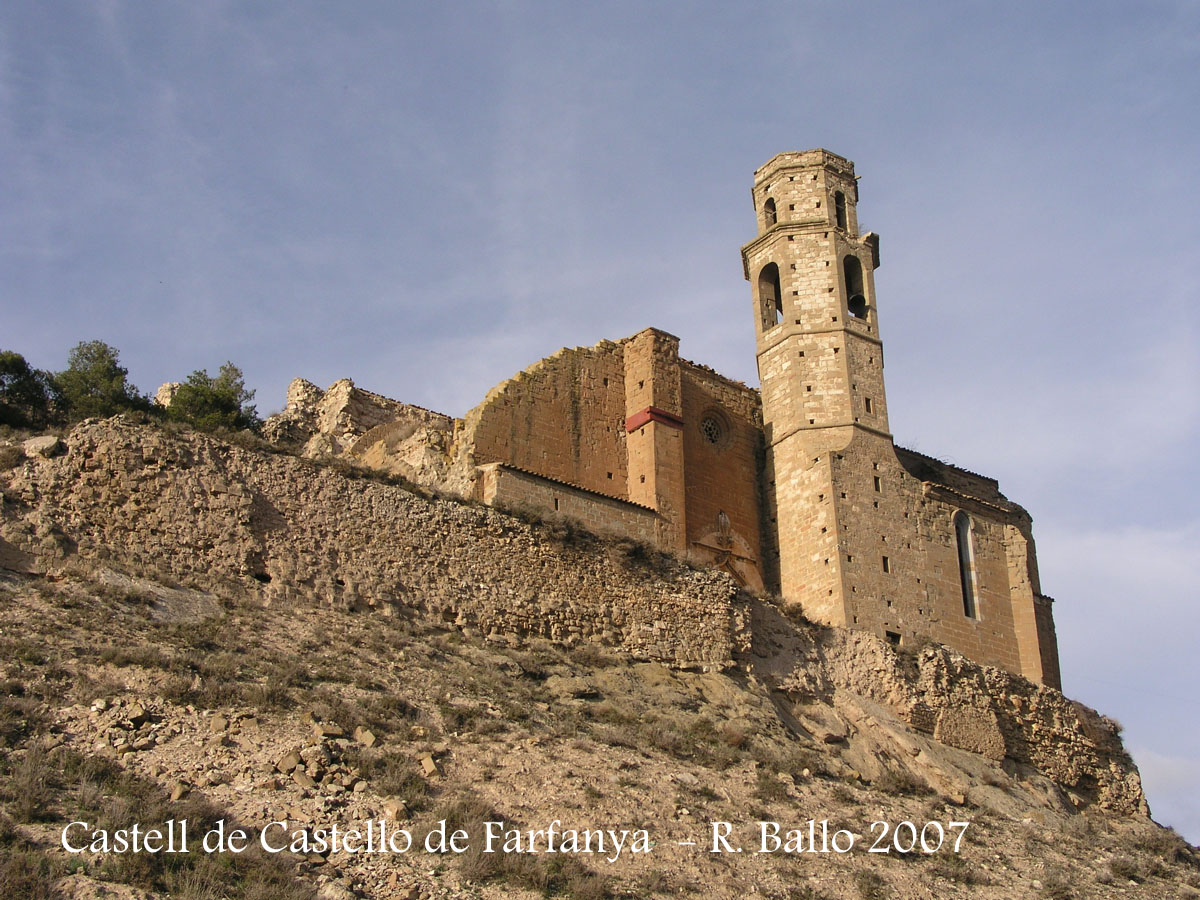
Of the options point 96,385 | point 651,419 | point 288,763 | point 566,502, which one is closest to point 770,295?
point 651,419

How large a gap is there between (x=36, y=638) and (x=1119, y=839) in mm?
16983

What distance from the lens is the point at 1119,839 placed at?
2186 cm

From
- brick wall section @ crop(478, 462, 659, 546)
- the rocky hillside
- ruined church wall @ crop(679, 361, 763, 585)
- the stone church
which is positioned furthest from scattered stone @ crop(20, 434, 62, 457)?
ruined church wall @ crop(679, 361, 763, 585)

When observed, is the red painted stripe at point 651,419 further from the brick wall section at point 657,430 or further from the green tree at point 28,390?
the green tree at point 28,390

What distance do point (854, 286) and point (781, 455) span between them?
16.8 feet

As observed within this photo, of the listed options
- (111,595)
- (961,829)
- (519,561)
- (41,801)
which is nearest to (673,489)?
(519,561)

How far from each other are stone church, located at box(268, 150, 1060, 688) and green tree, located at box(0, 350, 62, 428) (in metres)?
4.91

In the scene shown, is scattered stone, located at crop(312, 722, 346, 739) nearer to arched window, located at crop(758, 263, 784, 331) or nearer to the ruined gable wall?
the ruined gable wall

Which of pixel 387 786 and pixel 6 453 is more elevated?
pixel 6 453

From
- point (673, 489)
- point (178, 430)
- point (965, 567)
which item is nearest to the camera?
point (178, 430)

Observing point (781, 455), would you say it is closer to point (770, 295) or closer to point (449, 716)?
point (770, 295)

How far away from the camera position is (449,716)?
17062 mm

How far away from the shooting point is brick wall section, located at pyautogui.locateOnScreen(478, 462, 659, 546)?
24697 mm

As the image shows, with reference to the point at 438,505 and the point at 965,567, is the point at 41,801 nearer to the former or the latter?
the point at 438,505
